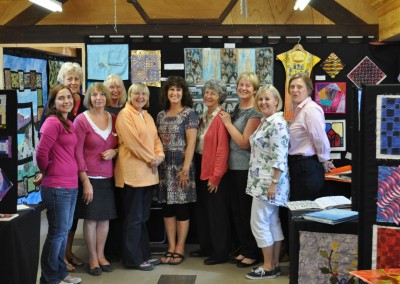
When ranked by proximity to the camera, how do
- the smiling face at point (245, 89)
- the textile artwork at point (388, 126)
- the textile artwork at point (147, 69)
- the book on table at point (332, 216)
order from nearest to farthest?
the textile artwork at point (388, 126) < the book on table at point (332, 216) < the smiling face at point (245, 89) < the textile artwork at point (147, 69)

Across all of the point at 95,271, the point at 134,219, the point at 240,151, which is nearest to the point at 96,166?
the point at 134,219

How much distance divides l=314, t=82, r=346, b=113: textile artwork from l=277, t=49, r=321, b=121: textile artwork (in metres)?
0.25

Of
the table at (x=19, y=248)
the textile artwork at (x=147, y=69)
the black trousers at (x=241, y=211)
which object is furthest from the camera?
the textile artwork at (x=147, y=69)

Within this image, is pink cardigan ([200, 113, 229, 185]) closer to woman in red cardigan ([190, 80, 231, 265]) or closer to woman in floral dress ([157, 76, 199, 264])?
woman in red cardigan ([190, 80, 231, 265])

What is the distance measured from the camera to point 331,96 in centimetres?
593

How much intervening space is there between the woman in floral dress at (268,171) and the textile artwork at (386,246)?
1.53 meters

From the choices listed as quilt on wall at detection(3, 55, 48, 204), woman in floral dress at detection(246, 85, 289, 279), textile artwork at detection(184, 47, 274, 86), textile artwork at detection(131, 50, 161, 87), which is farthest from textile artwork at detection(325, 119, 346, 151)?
quilt on wall at detection(3, 55, 48, 204)

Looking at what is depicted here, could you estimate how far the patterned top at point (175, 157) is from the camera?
484 centimetres

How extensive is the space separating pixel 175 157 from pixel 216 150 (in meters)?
0.36

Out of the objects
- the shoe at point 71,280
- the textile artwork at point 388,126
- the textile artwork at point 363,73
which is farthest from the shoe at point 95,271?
the textile artwork at point 363,73

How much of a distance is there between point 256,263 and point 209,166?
955mm

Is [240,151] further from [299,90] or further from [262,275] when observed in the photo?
[262,275]

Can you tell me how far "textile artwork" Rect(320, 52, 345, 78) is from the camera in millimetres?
5883

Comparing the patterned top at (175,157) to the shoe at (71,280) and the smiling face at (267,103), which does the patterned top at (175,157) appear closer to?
the smiling face at (267,103)
